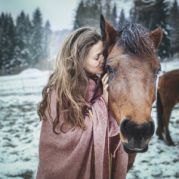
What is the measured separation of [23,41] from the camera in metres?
4.41

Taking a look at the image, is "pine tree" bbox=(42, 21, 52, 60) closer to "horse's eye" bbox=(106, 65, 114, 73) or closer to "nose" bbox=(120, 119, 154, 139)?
"horse's eye" bbox=(106, 65, 114, 73)

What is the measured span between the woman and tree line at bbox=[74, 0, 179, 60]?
321cm

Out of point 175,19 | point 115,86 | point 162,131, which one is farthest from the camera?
point 175,19

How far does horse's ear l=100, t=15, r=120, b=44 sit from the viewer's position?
1.29m

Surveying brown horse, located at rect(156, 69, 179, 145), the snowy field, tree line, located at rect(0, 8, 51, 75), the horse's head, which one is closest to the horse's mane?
the horse's head

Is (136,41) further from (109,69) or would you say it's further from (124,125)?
(124,125)

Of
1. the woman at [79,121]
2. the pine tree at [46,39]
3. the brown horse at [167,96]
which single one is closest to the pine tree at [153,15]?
the brown horse at [167,96]

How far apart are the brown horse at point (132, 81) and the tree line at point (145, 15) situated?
3273mm

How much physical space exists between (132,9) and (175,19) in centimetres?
69

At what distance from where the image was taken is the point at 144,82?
1.12 metres

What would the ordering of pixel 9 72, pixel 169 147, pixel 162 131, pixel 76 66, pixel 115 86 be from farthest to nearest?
pixel 9 72
pixel 162 131
pixel 169 147
pixel 76 66
pixel 115 86

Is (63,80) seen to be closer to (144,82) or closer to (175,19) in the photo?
(144,82)

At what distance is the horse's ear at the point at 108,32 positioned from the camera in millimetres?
1292

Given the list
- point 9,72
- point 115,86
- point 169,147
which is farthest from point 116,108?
point 9,72
